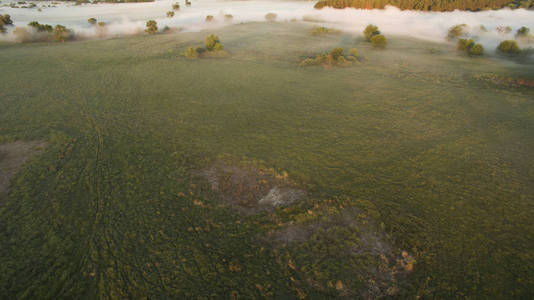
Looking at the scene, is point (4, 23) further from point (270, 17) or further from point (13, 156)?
point (270, 17)

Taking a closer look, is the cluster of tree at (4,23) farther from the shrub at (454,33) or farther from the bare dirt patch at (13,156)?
the shrub at (454,33)

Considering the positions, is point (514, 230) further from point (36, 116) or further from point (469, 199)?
point (36, 116)

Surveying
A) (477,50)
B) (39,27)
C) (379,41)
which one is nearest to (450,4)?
(477,50)

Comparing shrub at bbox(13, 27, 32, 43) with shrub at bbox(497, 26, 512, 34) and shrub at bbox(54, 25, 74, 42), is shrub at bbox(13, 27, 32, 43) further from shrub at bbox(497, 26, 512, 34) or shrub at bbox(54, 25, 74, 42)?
shrub at bbox(497, 26, 512, 34)

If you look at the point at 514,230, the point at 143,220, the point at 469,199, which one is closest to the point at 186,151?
the point at 143,220

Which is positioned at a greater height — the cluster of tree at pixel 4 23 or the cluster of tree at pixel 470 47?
the cluster of tree at pixel 4 23

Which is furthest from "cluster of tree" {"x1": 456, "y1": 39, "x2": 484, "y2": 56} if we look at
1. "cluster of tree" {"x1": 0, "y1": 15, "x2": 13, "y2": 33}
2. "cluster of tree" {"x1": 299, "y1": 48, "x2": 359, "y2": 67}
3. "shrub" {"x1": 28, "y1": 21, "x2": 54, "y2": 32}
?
"cluster of tree" {"x1": 0, "y1": 15, "x2": 13, "y2": 33}

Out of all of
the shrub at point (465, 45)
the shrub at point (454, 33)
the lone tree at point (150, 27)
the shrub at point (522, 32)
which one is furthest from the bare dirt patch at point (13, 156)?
the shrub at point (522, 32)
